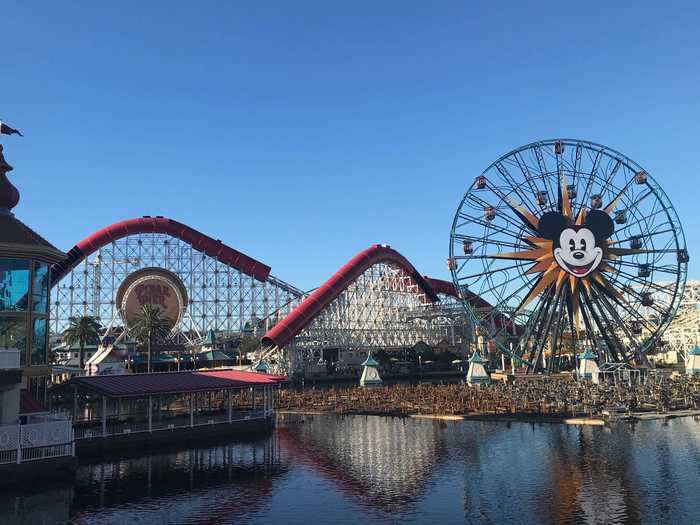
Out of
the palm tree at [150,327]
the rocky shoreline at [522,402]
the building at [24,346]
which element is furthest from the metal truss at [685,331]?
the building at [24,346]

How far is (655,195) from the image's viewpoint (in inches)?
2254

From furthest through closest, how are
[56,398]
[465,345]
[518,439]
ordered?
1. [465,345]
2. [56,398]
3. [518,439]

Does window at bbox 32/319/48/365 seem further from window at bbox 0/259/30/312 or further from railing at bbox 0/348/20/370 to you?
railing at bbox 0/348/20/370

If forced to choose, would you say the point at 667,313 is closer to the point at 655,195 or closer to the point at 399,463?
the point at 655,195

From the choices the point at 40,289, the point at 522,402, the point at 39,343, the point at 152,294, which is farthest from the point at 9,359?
the point at 152,294

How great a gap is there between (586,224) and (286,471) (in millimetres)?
40960

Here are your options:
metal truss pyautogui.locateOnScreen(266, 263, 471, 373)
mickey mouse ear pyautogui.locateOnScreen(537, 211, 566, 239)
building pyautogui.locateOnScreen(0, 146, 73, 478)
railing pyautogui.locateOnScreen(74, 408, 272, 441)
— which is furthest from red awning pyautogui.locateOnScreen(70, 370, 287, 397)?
metal truss pyautogui.locateOnScreen(266, 263, 471, 373)

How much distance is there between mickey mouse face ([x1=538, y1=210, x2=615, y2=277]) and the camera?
54.5 meters

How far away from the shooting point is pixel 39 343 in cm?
2691

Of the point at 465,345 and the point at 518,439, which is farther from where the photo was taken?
the point at 465,345

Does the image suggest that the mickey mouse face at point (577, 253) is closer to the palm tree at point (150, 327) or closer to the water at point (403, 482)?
the water at point (403, 482)

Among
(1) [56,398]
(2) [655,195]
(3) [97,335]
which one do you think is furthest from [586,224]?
(3) [97,335]

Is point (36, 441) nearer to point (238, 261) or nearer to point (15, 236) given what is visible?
point (15, 236)

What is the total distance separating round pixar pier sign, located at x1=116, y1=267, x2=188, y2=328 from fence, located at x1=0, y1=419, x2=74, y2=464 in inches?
1837
